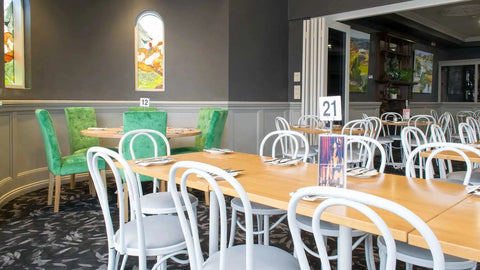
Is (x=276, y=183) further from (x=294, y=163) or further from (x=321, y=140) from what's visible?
(x=294, y=163)

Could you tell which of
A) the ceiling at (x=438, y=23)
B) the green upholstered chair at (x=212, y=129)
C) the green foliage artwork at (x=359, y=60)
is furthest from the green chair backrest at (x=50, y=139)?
the ceiling at (x=438, y=23)

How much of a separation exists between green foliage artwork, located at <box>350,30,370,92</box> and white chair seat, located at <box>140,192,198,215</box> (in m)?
6.09

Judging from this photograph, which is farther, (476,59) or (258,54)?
(476,59)

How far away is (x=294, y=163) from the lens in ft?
7.25

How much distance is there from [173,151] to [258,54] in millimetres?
2368

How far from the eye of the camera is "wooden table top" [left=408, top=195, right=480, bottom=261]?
3.13ft

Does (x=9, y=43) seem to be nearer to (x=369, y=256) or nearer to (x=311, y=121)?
(x=311, y=121)

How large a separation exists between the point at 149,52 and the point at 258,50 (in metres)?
1.72

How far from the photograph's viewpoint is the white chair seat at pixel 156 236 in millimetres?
1749

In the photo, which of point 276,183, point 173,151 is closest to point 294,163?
point 276,183

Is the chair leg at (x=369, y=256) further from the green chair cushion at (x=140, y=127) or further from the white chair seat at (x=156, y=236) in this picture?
the green chair cushion at (x=140, y=127)

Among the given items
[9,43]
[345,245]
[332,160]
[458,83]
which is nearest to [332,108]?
[332,160]

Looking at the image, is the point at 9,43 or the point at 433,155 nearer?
the point at 433,155

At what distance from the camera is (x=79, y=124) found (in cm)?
484
